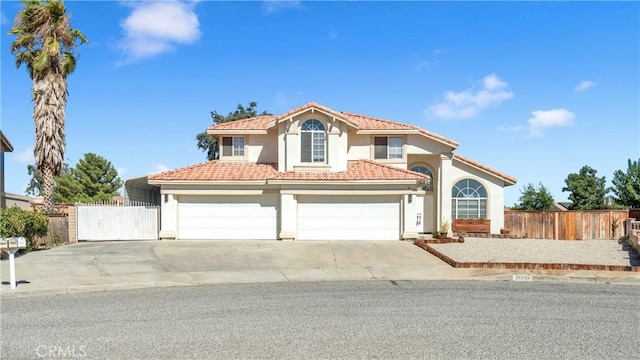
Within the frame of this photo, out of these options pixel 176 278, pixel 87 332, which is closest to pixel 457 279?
pixel 176 278

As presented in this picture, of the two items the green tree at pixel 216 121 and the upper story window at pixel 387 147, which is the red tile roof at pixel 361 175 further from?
the green tree at pixel 216 121

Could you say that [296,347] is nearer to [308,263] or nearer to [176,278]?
[176,278]

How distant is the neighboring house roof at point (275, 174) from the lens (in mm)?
20906

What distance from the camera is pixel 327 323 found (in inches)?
313

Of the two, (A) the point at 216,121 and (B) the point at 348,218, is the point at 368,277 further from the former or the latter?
(A) the point at 216,121

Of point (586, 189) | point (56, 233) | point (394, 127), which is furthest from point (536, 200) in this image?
point (56, 233)

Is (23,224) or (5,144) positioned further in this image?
(5,144)

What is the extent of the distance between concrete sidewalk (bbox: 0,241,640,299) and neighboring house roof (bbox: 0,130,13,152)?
43.0ft

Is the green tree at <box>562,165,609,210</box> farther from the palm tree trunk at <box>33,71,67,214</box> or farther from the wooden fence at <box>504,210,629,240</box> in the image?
the palm tree trunk at <box>33,71,67,214</box>

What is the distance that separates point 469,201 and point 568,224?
17.8 feet

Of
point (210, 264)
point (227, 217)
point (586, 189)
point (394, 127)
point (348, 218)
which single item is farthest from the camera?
point (586, 189)

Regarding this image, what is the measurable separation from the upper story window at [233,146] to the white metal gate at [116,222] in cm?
454

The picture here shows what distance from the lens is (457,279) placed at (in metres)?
12.9

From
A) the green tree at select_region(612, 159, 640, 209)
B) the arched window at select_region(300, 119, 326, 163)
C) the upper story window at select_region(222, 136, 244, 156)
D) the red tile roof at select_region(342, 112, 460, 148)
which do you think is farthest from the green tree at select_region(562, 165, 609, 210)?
the upper story window at select_region(222, 136, 244, 156)
